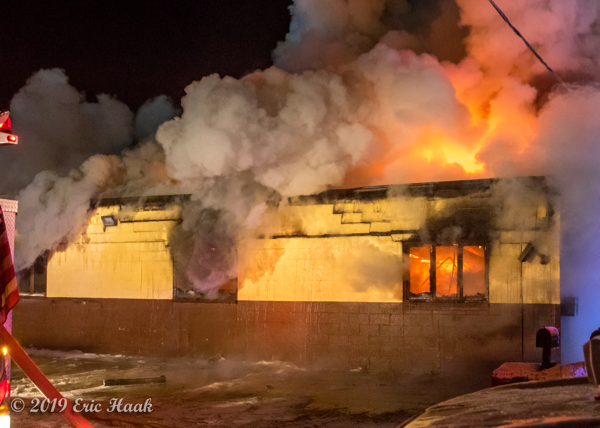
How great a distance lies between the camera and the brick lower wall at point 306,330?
9.23 metres

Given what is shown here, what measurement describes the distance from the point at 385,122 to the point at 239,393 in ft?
19.1

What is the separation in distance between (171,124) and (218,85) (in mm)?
1378

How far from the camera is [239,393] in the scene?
830 centimetres

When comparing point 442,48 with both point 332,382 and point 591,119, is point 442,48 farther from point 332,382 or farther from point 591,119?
point 332,382

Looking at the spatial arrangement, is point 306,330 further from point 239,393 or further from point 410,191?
point 410,191

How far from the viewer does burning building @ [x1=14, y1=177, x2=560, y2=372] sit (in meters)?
9.21

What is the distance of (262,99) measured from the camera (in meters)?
10.5

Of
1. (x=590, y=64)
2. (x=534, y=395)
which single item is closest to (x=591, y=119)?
(x=590, y=64)

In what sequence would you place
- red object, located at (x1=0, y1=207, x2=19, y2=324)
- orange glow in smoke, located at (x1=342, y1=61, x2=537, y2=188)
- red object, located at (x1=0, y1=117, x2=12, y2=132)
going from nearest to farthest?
red object, located at (x1=0, y1=207, x2=19, y2=324) < red object, located at (x1=0, y1=117, x2=12, y2=132) < orange glow in smoke, located at (x1=342, y1=61, x2=537, y2=188)

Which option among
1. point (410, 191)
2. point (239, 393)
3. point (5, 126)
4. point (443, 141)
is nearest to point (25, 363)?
point (5, 126)

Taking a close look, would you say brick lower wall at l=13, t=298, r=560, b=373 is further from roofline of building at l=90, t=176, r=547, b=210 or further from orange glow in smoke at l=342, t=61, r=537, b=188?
orange glow in smoke at l=342, t=61, r=537, b=188

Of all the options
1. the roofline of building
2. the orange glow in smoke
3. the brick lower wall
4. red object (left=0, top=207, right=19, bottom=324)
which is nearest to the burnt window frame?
the brick lower wall

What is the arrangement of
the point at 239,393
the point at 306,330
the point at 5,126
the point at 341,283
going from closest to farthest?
the point at 5,126 < the point at 239,393 < the point at 341,283 < the point at 306,330

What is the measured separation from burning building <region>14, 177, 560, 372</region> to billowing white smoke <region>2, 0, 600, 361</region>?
501 mm
